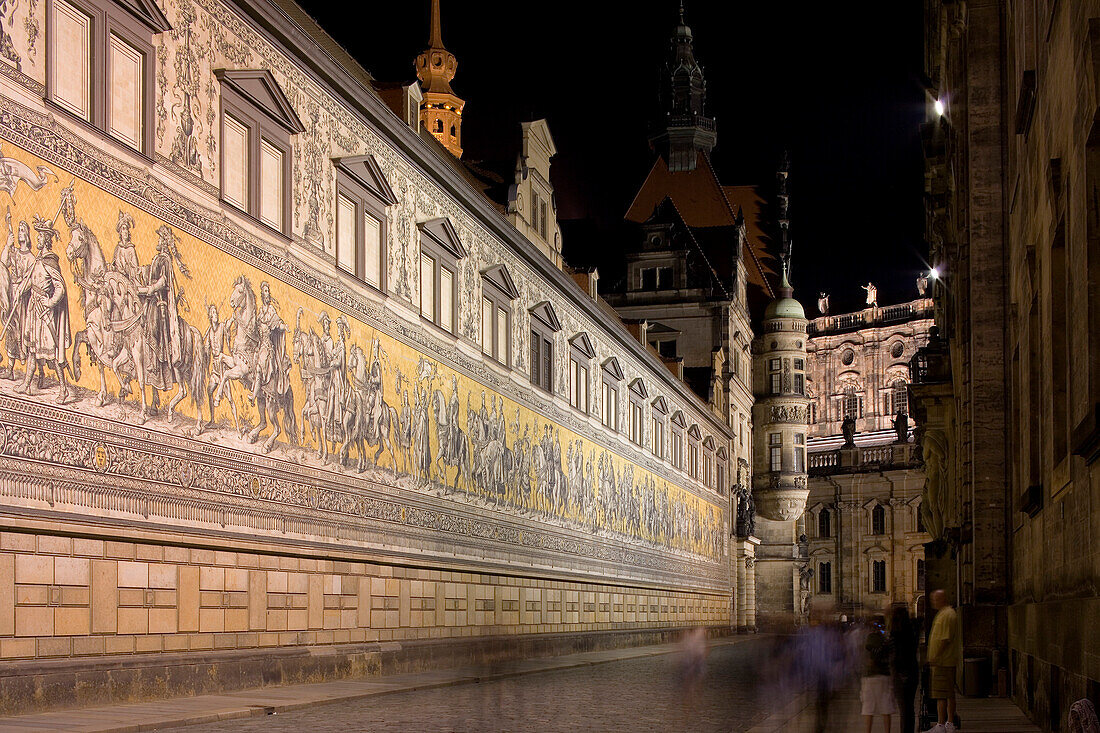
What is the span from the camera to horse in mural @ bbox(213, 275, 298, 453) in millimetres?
18016

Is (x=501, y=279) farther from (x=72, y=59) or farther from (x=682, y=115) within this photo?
(x=682, y=115)

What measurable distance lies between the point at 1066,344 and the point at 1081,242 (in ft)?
6.03

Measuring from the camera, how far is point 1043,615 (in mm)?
11961

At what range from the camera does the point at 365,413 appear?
22250mm

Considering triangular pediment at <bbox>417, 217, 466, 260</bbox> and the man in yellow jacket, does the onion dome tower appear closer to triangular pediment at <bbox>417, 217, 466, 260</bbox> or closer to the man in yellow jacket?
triangular pediment at <bbox>417, 217, 466, 260</bbox>

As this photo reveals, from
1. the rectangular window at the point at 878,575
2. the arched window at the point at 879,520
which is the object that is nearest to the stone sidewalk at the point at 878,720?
the arched window at the point at 879,520

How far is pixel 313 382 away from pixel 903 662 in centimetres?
1135

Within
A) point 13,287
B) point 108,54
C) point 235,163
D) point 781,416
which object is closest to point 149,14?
point 108,54

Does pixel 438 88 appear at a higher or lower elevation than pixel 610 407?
higher

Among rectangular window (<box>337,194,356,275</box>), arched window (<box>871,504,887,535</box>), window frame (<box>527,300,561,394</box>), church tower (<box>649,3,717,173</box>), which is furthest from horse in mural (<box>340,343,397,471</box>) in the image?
arched window (<box>871,504,887,535</box>)

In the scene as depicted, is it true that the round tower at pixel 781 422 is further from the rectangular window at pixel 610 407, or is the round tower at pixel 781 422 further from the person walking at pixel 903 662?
the person walking at pixel 903 662

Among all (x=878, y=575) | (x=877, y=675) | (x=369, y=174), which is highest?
(x=369, y=174)

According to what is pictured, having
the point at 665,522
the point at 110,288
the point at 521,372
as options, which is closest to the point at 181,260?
the point at 110,288

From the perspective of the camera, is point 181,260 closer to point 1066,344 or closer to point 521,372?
point 1066,344
